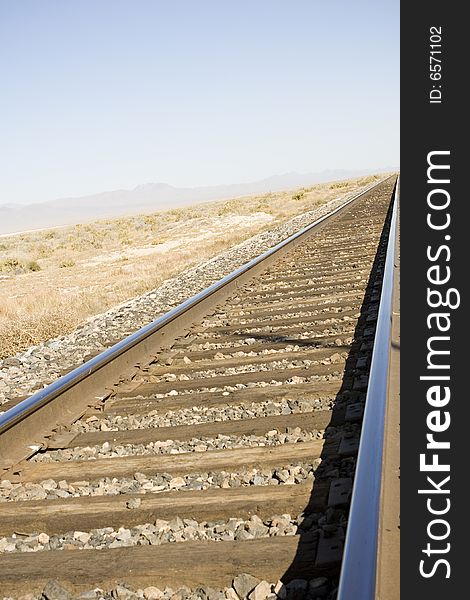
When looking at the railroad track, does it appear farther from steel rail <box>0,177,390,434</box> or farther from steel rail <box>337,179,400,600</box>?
steel rail <box>337,179,400,600</box>

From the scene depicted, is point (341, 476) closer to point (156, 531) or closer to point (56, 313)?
point (156, 531)

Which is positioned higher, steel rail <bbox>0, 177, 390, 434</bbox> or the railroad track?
steel rail <bbox>0, 177, 390, 434</bbox>

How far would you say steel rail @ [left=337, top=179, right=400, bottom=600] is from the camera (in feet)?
6.16

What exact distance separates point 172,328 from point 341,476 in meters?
3.80

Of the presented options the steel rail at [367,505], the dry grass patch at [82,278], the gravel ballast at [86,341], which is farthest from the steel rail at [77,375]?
the dry grass patch at [82,278]

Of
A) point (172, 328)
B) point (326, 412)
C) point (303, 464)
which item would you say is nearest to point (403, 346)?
point (326, 412)

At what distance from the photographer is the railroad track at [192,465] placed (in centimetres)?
253

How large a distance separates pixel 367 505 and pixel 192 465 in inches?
53.3

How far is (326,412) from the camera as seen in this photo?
4.01m

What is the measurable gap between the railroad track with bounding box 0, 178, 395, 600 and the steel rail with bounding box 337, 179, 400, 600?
22 cm

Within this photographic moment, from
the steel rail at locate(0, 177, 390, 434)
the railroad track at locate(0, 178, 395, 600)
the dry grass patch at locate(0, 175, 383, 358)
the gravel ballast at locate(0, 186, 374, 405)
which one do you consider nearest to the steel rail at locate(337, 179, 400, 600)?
the railroad track at locate(0, 178, 395, 600)

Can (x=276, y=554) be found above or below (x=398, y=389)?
below

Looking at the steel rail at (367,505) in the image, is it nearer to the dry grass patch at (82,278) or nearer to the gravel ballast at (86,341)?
the gravel ballast at (86,341)

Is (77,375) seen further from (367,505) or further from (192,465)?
(367,505)
